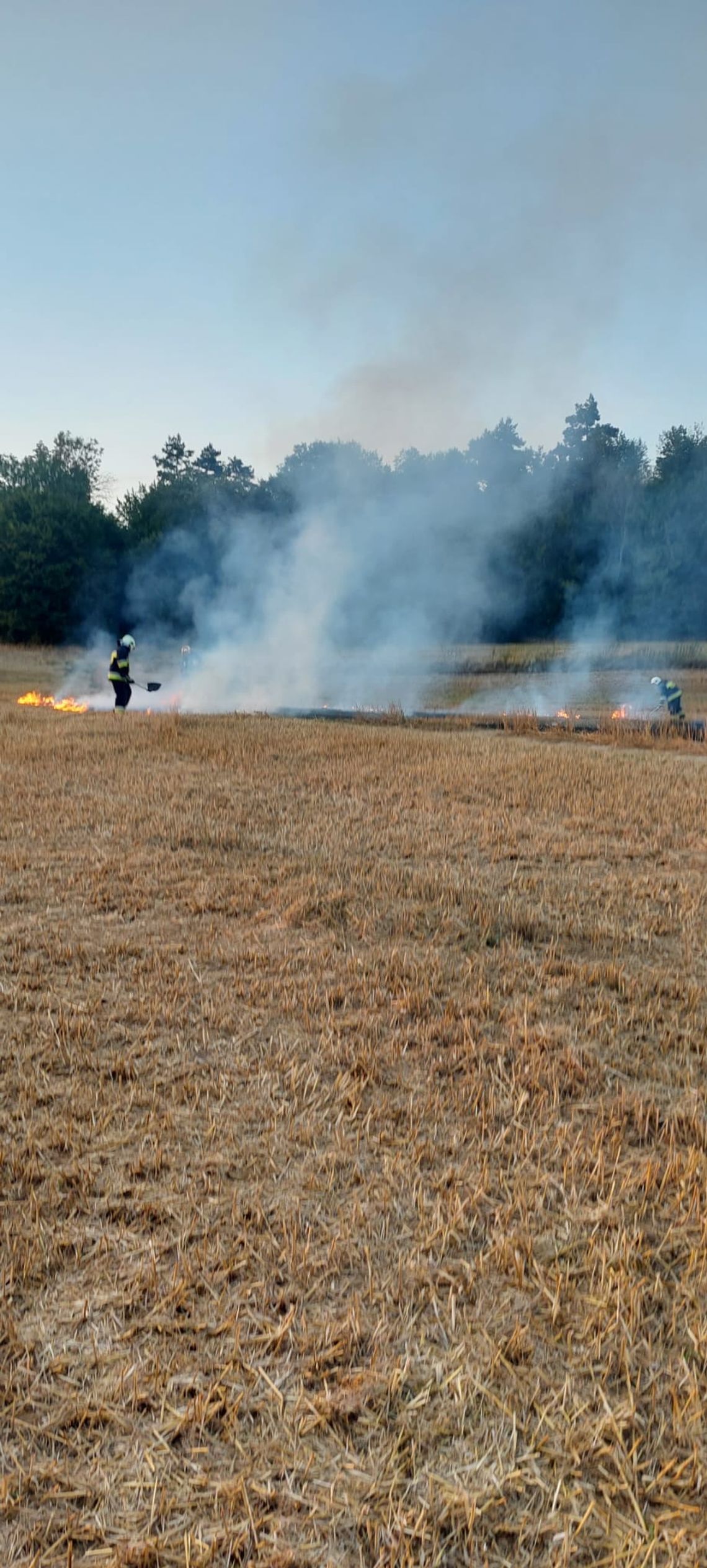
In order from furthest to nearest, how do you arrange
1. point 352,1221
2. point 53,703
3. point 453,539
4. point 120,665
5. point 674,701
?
point 453,539
point 53,703
point 120,665
point 674,701
point 352,1221

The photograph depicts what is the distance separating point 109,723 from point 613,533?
2163 centimetres

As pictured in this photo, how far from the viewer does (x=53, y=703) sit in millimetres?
17000

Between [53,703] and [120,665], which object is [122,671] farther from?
[53,703]

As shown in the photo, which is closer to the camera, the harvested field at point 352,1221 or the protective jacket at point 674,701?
the harvested field at point 352,1221

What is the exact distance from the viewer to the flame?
15.7 meters

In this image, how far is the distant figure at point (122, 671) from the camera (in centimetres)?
1451

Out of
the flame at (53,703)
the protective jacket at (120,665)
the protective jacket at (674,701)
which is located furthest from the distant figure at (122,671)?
the protective jacket at (674,701)

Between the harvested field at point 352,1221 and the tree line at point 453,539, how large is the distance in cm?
2242

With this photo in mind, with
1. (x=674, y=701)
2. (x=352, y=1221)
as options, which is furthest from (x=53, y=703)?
(x=352, y=1221)

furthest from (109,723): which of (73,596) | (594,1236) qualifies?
(73,596)

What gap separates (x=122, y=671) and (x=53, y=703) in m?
3.22

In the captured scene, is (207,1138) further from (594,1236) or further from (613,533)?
(613,533)

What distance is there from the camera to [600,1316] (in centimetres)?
187

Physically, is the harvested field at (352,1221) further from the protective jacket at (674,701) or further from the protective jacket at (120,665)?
the protective jacket at (674,701)
